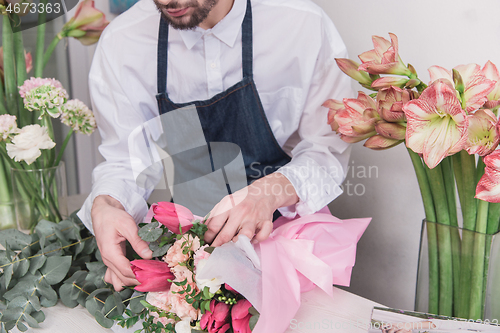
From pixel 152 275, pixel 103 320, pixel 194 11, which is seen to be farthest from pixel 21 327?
pixel 194 11

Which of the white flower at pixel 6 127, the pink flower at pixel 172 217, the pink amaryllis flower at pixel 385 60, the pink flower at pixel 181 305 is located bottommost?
the pink flower at pixel 181 305

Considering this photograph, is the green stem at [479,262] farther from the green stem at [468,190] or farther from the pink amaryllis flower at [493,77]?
the pink amaryllis flower at [493,77]

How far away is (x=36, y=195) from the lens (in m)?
1.07

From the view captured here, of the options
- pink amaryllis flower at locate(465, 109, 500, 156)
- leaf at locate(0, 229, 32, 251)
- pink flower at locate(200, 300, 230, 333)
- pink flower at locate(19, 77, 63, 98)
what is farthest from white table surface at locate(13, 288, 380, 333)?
pink flower at locate(19, 77, 63, 98)

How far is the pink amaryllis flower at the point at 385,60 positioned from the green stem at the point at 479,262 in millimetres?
255

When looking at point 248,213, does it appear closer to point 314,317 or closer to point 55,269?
point 314,317

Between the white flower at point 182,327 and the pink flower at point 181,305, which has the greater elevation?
the pink flower at point 181,305

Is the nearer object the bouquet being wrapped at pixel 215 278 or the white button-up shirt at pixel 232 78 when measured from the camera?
the bouquet being wrapped at pixel 215 278

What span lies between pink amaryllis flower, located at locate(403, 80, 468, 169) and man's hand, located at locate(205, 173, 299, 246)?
29 cm

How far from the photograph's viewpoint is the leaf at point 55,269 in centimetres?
78

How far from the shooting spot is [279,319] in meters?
0.59

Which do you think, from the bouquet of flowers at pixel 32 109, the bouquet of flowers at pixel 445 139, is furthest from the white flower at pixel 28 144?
the bouquet of flowers at pixel 445 139

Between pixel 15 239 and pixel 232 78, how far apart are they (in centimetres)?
64

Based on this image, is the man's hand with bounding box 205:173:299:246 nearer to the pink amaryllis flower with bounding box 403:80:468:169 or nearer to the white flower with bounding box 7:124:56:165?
the pink amaryllis flower with bounding box 403:80:468:169
